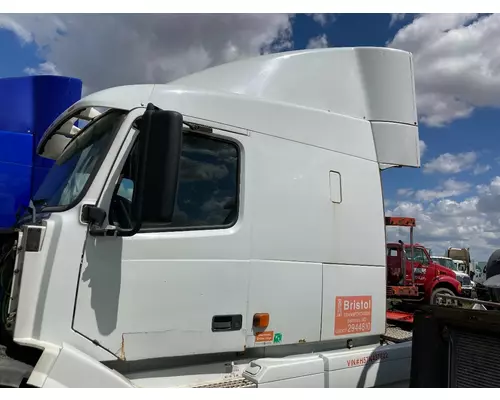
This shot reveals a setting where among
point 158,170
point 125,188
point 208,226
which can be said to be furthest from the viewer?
point 208,226

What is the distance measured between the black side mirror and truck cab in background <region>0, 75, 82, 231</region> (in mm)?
2671

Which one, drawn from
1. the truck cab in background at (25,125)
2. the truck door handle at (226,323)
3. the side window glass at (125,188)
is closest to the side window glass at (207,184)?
the side window glass at (125,188)

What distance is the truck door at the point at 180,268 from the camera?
261cm

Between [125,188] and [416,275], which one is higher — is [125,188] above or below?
above

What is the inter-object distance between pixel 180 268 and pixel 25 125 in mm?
3118

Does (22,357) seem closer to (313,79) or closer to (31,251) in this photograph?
(31,251)

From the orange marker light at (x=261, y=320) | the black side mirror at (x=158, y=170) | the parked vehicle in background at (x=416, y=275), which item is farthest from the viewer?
the parked vehicle in background at (x=416, y=275)

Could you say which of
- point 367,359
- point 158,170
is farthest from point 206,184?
point 367,359

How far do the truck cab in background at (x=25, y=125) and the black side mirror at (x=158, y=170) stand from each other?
2.67 meters

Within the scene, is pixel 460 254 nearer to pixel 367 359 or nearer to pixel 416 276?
pixel 416 276

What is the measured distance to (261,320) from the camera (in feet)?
10.2

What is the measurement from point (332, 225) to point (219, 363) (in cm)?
127

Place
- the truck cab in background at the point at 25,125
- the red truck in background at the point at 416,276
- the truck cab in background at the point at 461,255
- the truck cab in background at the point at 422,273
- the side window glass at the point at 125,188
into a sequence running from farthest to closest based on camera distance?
the truck cab in background at the point at 461,255 → the truck cab in background at the point at 422,273 → the red truck in background at the point at 416,276 → the truck cab in background at the point at 25,125 → the side window glass at the point at 125,188

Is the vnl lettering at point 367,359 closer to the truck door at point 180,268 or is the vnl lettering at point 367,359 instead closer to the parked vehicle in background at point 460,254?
the truck door at point 180,268
